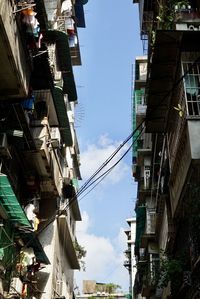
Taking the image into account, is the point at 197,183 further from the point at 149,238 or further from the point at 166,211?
the point at 149,238

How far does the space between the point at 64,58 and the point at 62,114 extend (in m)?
3.43

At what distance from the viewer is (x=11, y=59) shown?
11.1 metres

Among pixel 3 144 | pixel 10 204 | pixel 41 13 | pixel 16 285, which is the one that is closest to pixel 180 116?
pixel 3 144

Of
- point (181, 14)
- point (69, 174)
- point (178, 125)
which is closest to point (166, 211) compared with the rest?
point (178, 125)

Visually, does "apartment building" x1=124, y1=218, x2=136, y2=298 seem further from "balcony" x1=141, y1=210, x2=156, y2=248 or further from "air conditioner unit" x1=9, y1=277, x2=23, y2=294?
"air conditioner unit" x1=9, y1=277, x2=23, y2=294

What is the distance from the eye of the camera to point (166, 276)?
1191 centimetres

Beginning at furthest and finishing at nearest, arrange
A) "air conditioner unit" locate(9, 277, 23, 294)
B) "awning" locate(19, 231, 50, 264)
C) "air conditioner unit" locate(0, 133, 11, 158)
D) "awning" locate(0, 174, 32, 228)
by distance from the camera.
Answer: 1. "awning" locate(19, 231, 50, 264)
2. "air conditioner unit" locate(9, 277, 23, 294)
3. "air conditioner unit" locate(0, 133, 11, 158)
4. "awning" locate(0, 174, 32, 228)

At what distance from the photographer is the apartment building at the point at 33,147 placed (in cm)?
1185

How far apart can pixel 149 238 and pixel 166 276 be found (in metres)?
9.51

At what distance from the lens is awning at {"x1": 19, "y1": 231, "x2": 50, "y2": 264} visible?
1536cm

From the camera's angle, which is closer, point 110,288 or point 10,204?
point 10,204

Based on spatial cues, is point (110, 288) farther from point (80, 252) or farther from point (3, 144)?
point (3, 144)

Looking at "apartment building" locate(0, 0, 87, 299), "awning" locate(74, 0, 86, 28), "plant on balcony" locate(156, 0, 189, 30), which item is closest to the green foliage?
"apartment building" locate(0, 0, 87, 299)

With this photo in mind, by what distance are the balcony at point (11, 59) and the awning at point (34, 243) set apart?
536 cm
